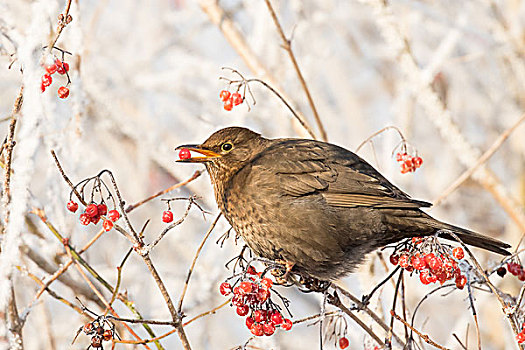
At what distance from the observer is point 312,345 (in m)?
5.55

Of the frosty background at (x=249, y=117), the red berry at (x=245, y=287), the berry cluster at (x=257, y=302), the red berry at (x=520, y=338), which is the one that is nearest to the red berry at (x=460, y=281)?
the red berry at (x=520, y=338)

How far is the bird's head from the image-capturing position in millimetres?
2920

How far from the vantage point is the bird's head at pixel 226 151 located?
2920 mm

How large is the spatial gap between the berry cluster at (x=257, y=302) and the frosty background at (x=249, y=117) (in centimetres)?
43

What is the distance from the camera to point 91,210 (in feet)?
6.40

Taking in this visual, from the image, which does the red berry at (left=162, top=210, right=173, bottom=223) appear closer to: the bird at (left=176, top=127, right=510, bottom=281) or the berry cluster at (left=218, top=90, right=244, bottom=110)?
the bird at (left=176, top=127, right=510, bottom=281)

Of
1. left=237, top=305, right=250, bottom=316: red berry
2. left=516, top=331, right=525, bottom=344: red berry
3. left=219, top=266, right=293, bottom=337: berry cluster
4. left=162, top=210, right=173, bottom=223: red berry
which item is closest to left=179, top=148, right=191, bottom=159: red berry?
left=162, top=210, right=173, bottom=223: red berry

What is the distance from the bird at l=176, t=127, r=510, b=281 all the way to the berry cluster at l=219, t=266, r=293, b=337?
1.42 feet

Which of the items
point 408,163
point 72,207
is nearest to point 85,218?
point 72,207

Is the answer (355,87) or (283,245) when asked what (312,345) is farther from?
(283,245)

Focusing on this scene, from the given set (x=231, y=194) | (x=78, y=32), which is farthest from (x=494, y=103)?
(x=78, y=32)

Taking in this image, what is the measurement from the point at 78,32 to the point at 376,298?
5.58ft

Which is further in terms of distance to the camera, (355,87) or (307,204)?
(355,87)

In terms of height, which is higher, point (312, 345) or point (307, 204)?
point (312, 345)
